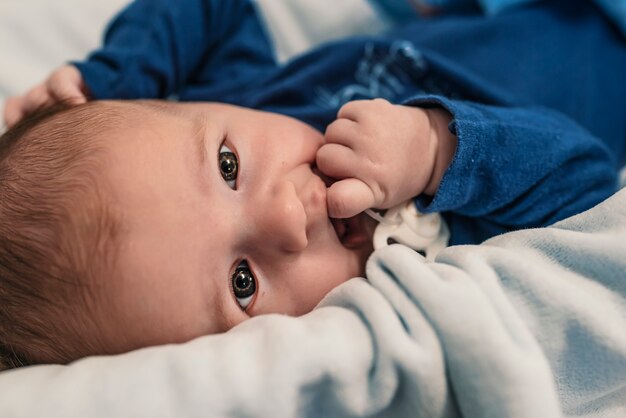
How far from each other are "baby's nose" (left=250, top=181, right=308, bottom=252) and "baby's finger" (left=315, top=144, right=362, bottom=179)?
0.25 feet

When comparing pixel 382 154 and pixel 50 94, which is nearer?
pixel 382 154

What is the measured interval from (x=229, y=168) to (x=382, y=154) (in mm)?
218

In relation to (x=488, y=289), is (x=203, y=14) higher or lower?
higher

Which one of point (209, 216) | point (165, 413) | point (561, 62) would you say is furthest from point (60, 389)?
point (561, 62)

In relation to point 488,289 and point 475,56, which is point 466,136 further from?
point 475,56

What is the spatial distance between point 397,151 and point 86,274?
45 centimetres

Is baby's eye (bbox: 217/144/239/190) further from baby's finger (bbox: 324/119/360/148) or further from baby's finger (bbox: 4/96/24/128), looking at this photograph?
baby's finger (bbox: 4/96/24/128)

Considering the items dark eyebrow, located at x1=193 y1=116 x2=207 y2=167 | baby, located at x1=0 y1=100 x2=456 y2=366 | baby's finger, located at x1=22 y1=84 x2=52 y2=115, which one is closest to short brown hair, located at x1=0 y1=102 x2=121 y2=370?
baby, located at x1=0 y1=100 x2=456 y2=366

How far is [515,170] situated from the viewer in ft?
2.79

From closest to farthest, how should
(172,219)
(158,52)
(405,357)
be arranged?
(405,357) → (172,219) → (158,52)

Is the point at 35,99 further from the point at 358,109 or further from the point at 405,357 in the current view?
the point at 405,357

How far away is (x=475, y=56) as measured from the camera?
124cm

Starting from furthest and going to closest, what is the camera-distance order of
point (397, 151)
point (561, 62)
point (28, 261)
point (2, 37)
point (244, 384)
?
point (2, 37) < point (561, 62) < point (397, 151) < point (28, 261) < point (244, 384)

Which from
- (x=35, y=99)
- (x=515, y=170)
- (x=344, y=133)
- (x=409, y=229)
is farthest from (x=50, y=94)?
(x=515, y=170)
